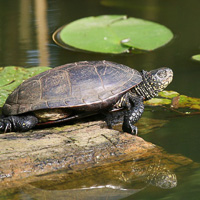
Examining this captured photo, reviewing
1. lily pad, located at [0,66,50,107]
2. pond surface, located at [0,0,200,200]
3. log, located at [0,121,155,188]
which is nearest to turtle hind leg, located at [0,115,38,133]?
log, located at [0,121,155,188]

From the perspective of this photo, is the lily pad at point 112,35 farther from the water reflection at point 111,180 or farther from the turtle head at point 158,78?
the water reflection at point 111,180

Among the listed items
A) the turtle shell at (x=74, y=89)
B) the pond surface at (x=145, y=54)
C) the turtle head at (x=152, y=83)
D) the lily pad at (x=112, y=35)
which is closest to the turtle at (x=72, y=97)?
the turtle shell at (x=74, y=89)

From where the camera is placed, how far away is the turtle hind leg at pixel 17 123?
4090mm

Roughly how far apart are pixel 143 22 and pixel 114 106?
3758mm

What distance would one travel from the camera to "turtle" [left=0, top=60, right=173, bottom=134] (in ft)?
13.4

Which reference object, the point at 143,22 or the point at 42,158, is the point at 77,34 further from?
the point at 42,158

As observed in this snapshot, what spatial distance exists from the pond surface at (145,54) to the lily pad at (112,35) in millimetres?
142

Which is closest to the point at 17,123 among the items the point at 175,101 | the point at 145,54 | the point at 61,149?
the point at 61,149

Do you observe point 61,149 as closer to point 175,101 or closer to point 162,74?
point 162,74

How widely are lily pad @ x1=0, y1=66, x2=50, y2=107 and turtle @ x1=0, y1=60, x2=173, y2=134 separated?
27.8 inches

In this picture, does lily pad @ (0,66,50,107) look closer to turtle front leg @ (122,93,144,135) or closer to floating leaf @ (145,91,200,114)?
turtle front leg @ (122,93,144,135)

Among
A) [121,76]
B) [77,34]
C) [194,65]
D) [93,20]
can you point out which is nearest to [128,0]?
[93,20]

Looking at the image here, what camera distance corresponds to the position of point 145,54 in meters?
6.80

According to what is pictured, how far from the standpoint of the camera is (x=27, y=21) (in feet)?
29.1
